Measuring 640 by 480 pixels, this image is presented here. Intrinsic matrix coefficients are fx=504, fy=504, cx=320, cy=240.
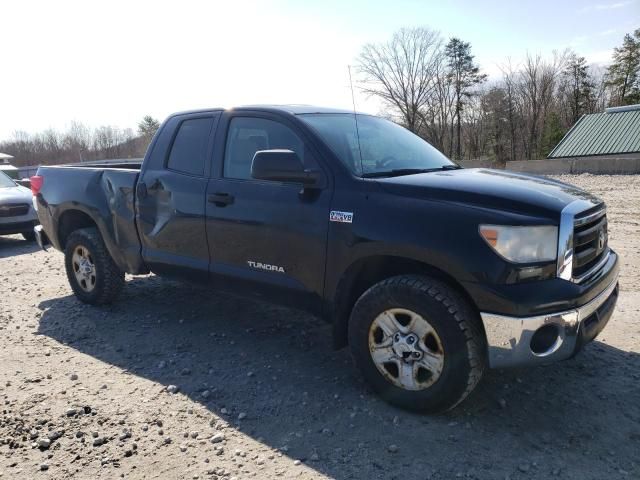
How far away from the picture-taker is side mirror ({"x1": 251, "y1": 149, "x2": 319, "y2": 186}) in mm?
3260

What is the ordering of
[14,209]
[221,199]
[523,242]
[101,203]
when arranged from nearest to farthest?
[523,242]
[221,199]
[101,203]
[14,209]

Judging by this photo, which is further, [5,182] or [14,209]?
[5,182]

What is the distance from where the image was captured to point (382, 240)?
9.88ft

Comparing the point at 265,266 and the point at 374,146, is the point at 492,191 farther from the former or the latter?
the point at 265,266

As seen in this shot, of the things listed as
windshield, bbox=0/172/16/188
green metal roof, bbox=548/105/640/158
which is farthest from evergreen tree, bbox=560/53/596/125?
windshield, bbox=0/172/16/188

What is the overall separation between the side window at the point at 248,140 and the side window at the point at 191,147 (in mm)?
272

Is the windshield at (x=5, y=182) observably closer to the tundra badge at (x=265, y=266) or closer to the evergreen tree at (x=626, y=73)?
the tundra badge at (x=265, y=266)

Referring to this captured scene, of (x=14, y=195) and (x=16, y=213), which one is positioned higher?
(x=14, y=195)

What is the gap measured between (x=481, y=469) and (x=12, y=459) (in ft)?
8.28

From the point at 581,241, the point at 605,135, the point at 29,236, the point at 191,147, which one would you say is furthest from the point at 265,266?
the point at 605,135

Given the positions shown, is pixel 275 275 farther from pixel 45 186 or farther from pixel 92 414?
pixel 45 186

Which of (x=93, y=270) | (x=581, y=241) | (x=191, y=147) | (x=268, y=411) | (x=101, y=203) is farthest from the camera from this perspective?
(x=93, y=270)

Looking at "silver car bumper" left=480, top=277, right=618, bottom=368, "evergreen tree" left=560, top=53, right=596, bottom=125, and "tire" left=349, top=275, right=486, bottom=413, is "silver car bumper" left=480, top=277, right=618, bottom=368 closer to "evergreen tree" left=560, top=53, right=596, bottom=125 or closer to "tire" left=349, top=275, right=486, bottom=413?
"tire" left=349, top=275, right=486, bottom=413

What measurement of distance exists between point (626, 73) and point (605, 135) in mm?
24691
